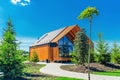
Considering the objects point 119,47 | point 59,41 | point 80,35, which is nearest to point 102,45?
point 80,35

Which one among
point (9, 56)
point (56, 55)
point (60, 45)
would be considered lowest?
point (9, 56)


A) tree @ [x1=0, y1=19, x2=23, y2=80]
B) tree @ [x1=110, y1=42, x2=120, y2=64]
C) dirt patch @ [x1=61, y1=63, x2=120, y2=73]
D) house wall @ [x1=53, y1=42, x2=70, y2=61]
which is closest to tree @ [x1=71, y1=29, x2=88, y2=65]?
dirt patch @ [x1=61, y1=63, x2=120, y2=73]

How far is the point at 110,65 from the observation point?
46125mm

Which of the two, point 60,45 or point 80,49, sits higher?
point 60,45

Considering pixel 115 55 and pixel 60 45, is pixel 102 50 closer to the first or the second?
pixel 115 55

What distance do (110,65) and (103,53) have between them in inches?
94.2

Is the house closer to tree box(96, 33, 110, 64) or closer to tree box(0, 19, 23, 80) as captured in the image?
tree box(96, 33, 110, 64)

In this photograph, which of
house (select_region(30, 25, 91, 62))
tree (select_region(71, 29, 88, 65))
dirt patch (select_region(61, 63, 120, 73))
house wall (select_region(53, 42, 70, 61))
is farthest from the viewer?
house (select_region(30, 25, 91, 62))

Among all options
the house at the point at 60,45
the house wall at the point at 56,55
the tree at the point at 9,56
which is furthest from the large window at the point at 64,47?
the tree at the point at 9,56

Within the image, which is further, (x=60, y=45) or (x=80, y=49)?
(x=60, y=45)

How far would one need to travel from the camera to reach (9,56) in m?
25.8

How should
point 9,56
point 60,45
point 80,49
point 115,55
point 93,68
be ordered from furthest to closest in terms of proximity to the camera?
point 60,45
point 115,55
point 80,49
point 93,68
point 9,56

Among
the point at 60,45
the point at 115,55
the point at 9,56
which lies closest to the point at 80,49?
the point at 115,55

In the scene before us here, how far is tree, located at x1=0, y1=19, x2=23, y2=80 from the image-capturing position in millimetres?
25281
